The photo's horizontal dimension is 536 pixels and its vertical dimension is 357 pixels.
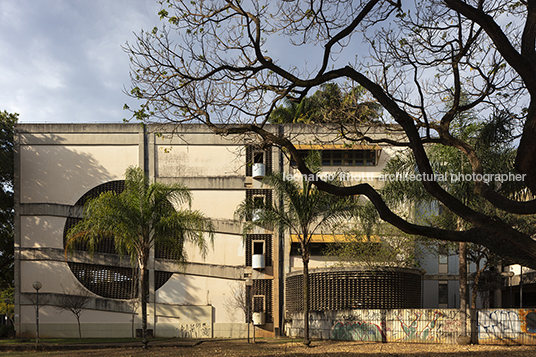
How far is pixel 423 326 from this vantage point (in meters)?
20.2

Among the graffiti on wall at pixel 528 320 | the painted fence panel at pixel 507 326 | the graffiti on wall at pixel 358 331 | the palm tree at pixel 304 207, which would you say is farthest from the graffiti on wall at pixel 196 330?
the graffiti on wall at pixel 528 320

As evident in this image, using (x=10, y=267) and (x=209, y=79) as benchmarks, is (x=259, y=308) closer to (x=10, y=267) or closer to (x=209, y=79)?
(x=10, y=267)

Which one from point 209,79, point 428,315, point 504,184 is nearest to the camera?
point 209,79

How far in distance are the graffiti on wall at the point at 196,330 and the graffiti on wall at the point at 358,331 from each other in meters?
9.51

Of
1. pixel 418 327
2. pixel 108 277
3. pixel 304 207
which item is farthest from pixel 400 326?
pixel 108 277

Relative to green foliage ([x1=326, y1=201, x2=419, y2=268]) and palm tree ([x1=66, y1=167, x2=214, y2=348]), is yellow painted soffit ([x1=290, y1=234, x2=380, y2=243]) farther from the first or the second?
palm tree ([x1=66, y1=167, x2=214, y2=348])

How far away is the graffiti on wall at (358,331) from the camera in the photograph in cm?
2094

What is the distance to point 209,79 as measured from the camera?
1038 centimetres

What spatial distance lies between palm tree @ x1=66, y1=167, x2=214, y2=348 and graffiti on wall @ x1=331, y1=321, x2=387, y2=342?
826 cm

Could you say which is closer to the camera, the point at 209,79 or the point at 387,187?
the point at 209,79

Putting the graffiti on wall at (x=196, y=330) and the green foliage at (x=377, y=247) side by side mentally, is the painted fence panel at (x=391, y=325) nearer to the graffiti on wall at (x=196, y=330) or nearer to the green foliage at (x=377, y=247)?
the green foliage at (x=377, y=247)

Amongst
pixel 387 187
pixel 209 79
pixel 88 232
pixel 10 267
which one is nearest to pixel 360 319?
pixel 387 187

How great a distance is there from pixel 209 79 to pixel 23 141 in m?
24.7

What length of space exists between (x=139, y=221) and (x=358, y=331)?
11.2m
